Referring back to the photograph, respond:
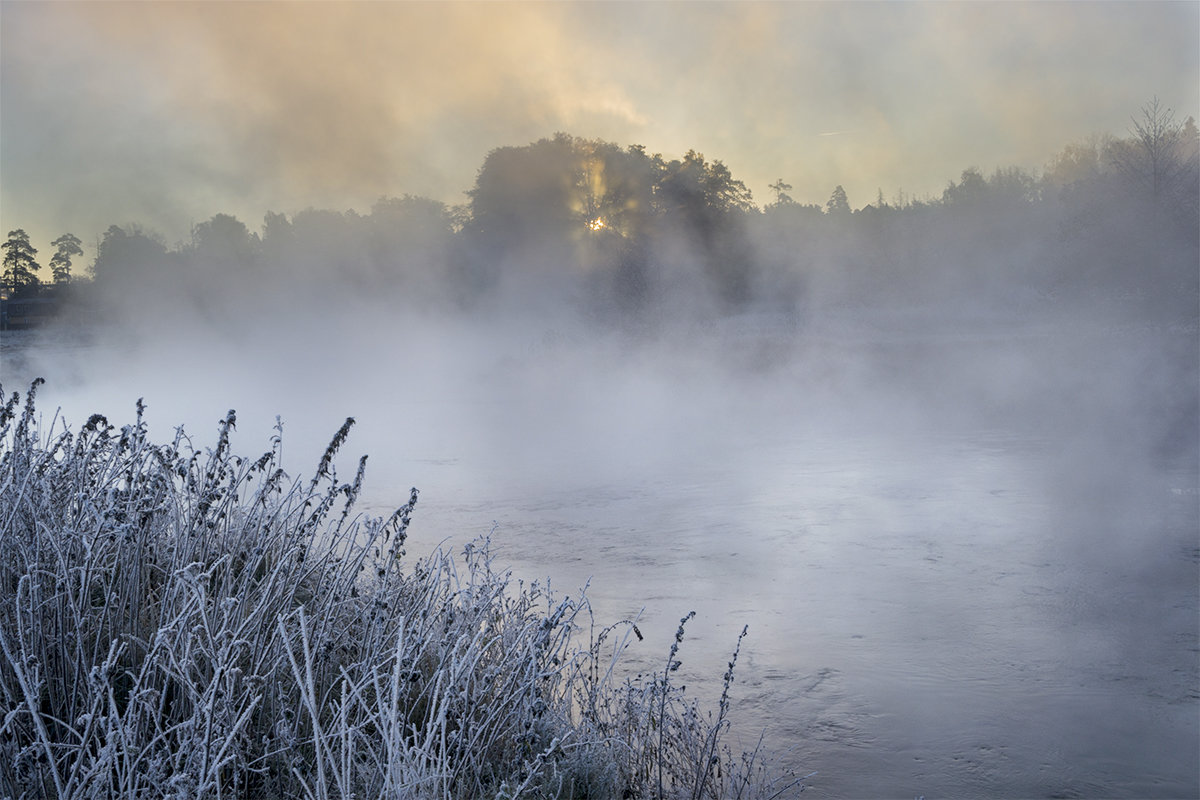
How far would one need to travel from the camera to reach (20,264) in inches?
973

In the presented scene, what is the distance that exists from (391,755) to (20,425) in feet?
8.42

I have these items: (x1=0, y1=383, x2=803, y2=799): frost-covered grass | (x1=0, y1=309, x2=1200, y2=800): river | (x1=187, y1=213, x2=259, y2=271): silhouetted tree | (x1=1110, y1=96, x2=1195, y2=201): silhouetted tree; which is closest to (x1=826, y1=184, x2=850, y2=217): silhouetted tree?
(x1=1110, y1=96, x2=1195, y2=201): silhouetted tree

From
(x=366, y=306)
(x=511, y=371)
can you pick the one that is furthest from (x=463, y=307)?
(x=511, y=371)

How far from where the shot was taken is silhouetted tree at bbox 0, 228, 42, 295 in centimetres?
2275

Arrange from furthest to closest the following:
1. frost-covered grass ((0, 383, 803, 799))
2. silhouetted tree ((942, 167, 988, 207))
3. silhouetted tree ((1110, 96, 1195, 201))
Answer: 1. silhouetted tree ((942, 167, 988, 207))
2. silhouetted tree ((1110, 96, 1195, 201))
3. frost-covered grass ((0, 383, 803, 799))

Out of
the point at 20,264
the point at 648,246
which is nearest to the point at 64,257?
the point at 20,264

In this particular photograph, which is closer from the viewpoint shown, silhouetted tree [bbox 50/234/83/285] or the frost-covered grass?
the frost-covered grass

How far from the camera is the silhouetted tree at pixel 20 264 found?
2275cm

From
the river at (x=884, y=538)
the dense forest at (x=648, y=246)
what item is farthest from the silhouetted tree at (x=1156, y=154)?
the river at (x=884, y=538)

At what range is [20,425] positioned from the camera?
Answer: 3637mm

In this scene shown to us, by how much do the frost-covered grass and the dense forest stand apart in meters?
27.0

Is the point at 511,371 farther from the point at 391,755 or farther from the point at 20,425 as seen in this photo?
the point at 391,755

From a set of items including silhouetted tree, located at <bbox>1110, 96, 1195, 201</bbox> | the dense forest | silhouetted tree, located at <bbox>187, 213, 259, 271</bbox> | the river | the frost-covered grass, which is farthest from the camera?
silhouetted tree, located at <bbox>187, 213, 259, 271</bbox>

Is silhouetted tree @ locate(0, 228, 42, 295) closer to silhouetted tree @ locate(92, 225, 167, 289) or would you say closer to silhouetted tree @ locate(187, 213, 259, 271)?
silhouetted tree @ locate(92, 225, 167, 289)
